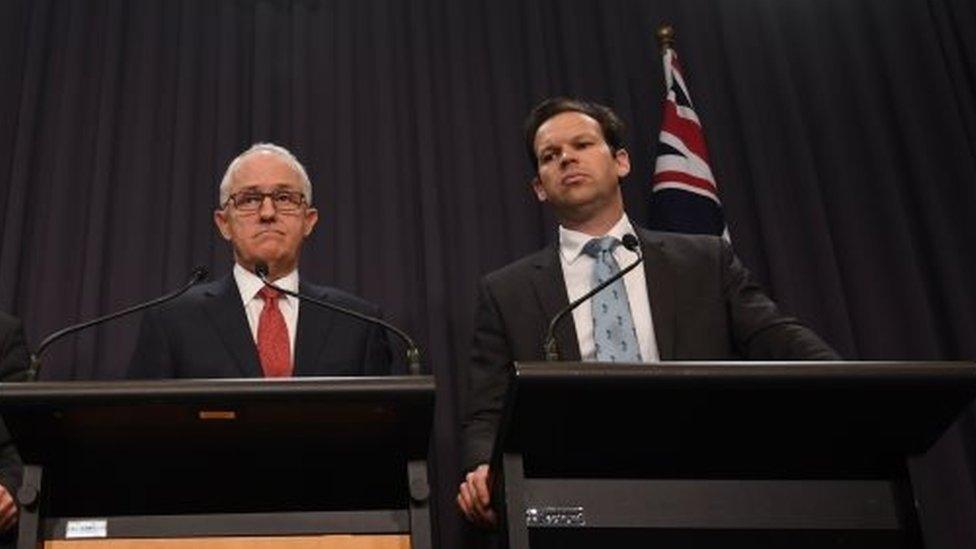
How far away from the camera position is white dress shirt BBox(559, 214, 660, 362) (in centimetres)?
244

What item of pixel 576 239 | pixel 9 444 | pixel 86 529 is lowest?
pixel 86 529

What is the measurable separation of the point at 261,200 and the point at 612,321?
2.91 feet

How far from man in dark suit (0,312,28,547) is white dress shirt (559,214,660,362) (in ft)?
3.64

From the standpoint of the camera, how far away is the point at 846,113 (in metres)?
3.78

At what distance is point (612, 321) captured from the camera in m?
2.44

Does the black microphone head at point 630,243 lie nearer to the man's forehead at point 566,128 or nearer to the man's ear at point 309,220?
the man's forehead at point 566,128

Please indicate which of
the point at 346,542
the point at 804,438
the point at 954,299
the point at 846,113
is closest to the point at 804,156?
the point at 846,113

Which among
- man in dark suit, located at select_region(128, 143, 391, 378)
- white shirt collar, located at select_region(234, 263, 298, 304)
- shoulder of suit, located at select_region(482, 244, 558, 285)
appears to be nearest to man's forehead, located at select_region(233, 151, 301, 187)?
man in dark suit, located at select_region(128, 143, 391, 378)

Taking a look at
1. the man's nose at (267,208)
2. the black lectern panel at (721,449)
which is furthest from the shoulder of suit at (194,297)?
the black lectern panel at (721,449)

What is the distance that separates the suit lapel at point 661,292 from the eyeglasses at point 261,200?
821mm

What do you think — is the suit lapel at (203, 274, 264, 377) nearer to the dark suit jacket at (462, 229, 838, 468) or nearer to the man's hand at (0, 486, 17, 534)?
the dark suit jacket at (462, 229, 838, 468)

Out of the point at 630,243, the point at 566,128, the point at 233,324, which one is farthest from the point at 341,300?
the point at 630,243

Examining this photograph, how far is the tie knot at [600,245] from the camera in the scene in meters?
2.60

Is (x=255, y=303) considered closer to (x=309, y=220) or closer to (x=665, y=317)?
(x=309, y=220)
